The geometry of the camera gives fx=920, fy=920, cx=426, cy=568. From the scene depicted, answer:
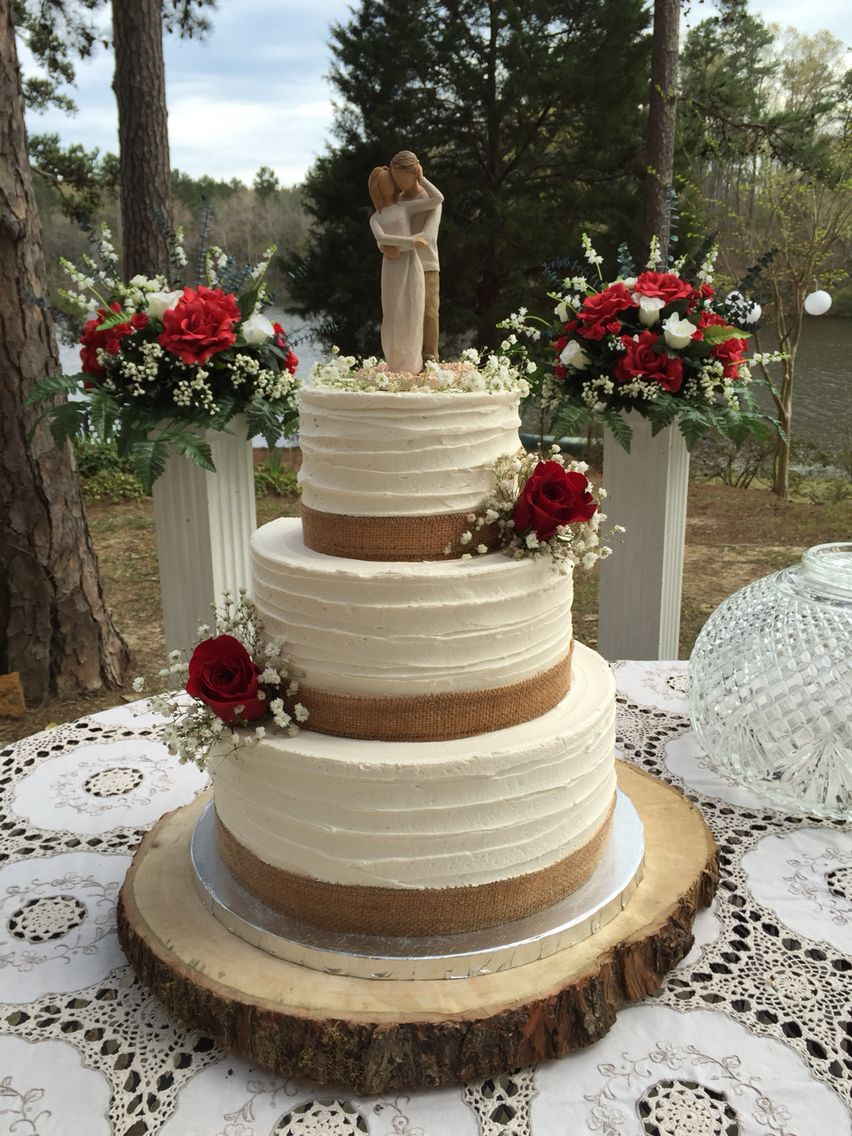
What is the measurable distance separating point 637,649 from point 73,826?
2.58 m

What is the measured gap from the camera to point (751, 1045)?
77.8 inches

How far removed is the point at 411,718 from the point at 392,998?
1.94ft

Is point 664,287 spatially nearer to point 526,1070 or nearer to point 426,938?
point 426,938

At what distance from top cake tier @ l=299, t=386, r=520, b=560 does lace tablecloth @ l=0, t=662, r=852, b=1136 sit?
116 centimetres

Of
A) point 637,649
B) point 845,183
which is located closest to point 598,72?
point 845,183

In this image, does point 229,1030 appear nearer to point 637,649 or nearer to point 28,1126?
point 28,1126

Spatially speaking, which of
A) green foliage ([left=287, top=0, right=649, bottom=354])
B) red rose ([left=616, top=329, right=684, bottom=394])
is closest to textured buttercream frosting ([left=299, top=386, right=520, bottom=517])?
red rose ([left=616, top=329, right=684, bottom=394])

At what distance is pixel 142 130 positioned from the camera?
592 cm

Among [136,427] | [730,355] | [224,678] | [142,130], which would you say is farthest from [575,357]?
[142,130]

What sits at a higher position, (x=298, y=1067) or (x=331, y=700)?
(x=331, y=700)

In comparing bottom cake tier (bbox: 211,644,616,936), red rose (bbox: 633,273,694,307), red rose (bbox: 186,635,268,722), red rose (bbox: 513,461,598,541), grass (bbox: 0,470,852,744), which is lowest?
grass (bbox: 0,470,852,744)

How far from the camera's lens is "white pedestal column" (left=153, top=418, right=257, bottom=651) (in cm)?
369

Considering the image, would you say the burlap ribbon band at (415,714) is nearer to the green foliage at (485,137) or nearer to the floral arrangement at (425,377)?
the floral arrangement at (425,377)

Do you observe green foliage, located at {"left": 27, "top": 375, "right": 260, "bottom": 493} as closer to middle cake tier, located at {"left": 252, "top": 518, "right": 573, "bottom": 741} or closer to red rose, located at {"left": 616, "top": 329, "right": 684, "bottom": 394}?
middle cake tier, located at {"left": 252, "top": 518, "right": 573, "bottom": 741}
